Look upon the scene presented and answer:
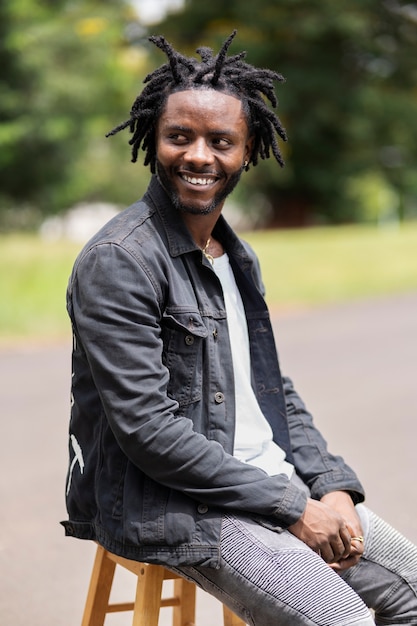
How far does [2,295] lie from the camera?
13812 millimetres

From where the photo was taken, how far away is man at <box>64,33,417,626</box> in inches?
95.7

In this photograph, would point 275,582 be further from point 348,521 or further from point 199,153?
point 199,153

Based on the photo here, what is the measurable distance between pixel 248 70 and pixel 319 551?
4.39ft

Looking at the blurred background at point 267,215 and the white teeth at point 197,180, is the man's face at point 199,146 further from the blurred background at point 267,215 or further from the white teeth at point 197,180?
the blurred background at point 267,215

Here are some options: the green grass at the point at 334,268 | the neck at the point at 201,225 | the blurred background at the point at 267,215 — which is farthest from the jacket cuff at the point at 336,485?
the green grass at the point at 334,268

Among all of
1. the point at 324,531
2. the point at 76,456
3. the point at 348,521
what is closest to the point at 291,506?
the point at 324,531

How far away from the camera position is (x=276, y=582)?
238 centimetres

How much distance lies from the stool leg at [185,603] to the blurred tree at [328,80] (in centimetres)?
3101

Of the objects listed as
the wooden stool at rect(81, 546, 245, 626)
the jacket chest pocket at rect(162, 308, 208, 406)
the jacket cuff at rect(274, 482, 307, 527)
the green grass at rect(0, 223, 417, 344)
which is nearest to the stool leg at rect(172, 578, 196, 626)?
the wooden stool at rect(81, 546, 245, 626)

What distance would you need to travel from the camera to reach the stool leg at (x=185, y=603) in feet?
10.2

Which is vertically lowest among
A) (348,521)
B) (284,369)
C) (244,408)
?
(348,521)

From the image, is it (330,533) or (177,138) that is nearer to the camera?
(330,533)

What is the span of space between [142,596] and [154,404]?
1.79 feet

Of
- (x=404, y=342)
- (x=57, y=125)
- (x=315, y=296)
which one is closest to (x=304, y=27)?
(x=57, y=125)
